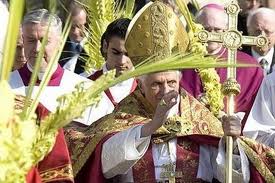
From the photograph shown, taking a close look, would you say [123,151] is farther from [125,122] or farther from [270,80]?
[270,80]

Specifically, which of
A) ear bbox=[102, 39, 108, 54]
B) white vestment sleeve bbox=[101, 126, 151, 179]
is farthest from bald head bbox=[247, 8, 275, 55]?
white vestment sleeve bbox=[101, 126, 151, 179]

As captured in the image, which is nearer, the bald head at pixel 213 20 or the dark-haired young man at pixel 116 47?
the dark-haired young man at pixel 116 47

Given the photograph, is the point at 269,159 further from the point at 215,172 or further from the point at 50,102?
the point at 50,102

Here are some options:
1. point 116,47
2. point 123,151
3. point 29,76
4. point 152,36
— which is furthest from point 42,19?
point 123,151

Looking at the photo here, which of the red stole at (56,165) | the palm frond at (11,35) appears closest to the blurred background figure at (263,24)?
the red stole at (56,165)

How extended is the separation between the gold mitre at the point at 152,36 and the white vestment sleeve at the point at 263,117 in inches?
22.4

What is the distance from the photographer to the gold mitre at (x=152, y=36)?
279 inches

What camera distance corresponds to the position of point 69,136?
276 inches

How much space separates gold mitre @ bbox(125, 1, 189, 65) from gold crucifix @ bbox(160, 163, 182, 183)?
0.69 metres

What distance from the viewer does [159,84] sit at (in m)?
6.70

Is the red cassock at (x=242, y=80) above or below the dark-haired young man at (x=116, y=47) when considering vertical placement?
below

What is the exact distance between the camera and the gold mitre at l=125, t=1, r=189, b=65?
7078 mm

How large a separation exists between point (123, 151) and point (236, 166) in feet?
2.19

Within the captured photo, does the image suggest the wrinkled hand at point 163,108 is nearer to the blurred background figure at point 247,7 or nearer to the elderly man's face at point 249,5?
the blurred background figure at point 247,7
